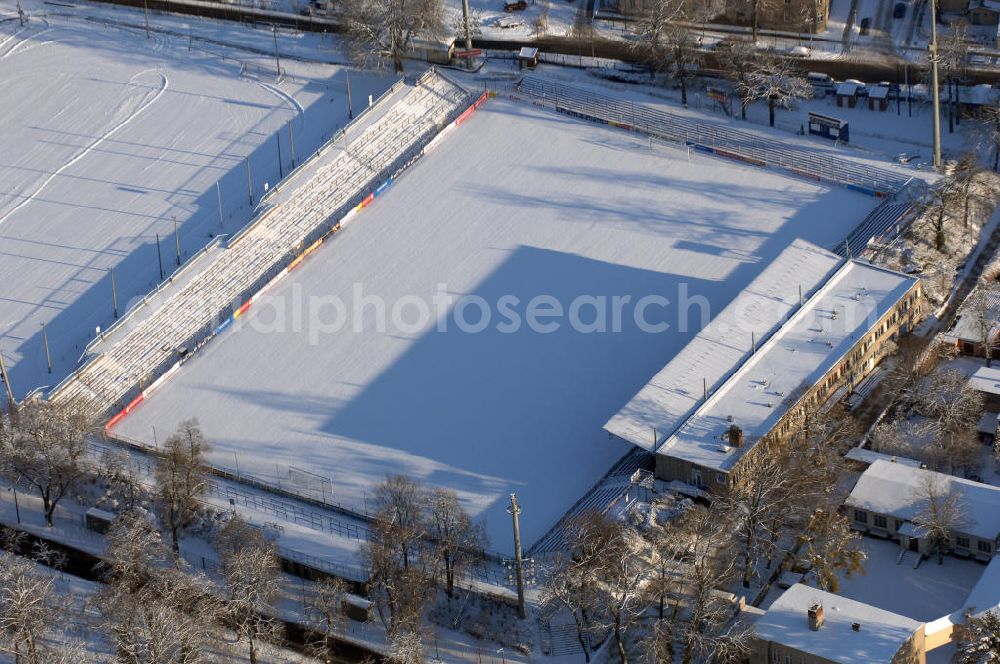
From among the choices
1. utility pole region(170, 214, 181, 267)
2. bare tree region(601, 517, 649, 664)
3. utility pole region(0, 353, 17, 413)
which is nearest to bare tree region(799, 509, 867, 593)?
bare tree region(601, 517, 649, 664)

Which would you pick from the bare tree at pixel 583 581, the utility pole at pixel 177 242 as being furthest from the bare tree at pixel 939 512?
the utility pole at pixel 177 242

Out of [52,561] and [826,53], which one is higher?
[826,53]

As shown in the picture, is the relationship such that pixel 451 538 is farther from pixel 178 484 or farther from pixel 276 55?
pixel 276 55

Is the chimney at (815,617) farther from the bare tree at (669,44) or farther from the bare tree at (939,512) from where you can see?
the bare tree at (669,44)

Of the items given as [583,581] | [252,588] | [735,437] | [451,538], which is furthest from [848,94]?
[252,588]

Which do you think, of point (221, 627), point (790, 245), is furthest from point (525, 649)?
point (790, 245)

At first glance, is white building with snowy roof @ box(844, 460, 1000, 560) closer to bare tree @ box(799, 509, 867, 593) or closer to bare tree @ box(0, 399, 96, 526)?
bare tree @ box(799, 509, 867, 593)

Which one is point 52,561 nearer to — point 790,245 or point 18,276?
point 18,276
